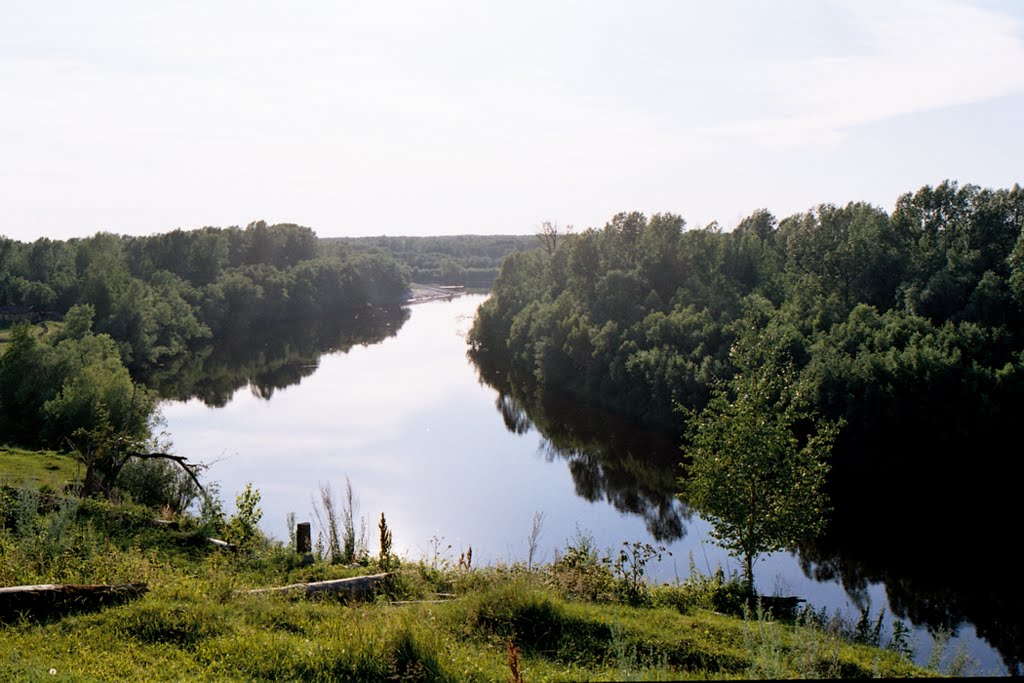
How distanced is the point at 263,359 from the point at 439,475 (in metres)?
33.9

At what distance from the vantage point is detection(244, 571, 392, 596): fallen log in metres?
9.79

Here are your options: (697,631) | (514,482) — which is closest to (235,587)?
(697,631)

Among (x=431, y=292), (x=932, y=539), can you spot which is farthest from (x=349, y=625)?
(x=431, y=292)

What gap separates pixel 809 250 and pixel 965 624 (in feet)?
87.7

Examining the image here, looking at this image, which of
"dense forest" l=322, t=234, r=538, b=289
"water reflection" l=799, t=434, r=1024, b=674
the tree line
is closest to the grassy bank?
"water reflection" l=799, t=434, r=1024, b=674

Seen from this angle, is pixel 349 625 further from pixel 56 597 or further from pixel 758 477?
pixel 758 477

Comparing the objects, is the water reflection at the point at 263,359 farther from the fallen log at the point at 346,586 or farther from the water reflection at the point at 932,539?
the fallen log at the point at 346,586

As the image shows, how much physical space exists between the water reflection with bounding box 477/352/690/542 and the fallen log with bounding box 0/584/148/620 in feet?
55.9

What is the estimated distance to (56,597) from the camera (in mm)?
7602

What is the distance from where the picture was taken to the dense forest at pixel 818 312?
93.8 feet

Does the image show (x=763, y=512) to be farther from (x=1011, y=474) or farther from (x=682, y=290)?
(x=682, y=290)

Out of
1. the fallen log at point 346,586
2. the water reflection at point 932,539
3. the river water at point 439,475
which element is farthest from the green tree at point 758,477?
the fallen log at point 346,586

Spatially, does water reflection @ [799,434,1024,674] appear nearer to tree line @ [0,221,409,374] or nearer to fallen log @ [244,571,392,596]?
fallen log @ [244,571,392,596]

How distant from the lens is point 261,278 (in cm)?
8269
